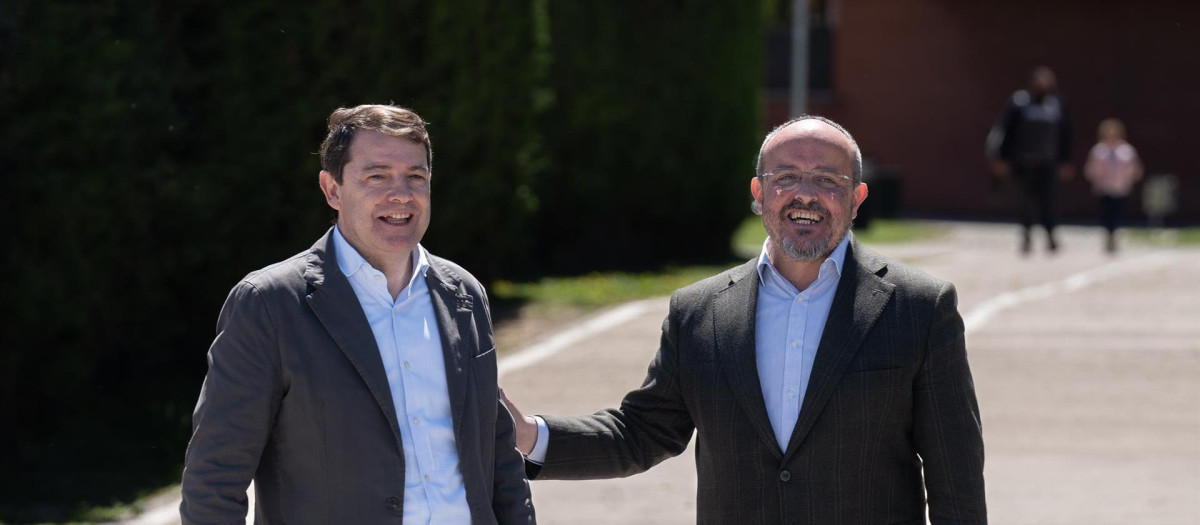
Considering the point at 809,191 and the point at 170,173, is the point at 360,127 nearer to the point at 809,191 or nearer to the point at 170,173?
the point at 809,191

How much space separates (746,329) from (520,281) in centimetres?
1183

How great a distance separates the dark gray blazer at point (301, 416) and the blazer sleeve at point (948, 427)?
3.48 feet

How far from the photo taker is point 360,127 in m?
3.45

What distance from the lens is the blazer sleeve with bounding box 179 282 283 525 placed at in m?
3.26

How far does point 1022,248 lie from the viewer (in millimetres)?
19609

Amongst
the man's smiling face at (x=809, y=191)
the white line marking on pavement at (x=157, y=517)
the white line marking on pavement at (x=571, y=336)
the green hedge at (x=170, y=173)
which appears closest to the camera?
the man's smiling face at (x=809, y=191)

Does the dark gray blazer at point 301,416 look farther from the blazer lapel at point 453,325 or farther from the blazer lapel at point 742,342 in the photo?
the blazer lapel at point 742,342

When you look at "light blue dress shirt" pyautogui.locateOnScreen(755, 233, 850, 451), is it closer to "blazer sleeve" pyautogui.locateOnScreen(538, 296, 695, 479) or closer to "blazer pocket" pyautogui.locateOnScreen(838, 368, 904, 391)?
"blazer pocket" pyautogui.locateOnScreen(838, 368, 904, 391)

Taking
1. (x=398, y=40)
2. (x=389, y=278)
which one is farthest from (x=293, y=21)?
(x=389, y=278)

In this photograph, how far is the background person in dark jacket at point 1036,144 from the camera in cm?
1759

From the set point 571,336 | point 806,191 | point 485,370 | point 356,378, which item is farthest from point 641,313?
point 356,378

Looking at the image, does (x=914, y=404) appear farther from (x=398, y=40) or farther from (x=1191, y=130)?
(x=1191, y=130)

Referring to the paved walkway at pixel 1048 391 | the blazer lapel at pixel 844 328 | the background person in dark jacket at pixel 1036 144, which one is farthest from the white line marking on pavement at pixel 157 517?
the background person in dark jacket at pixel 1036 144

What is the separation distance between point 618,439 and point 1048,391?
6.66 metres
